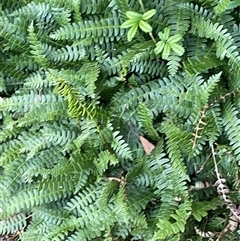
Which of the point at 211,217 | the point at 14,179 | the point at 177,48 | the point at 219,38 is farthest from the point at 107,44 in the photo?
the point at 211,217

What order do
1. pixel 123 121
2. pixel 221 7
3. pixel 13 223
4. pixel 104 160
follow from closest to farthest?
1. pixel 221 7
2. pixel 104 160
3. pixel 123 121
4. pixel 13 223

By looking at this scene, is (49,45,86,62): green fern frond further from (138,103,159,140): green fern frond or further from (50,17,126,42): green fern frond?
(138,103,159,140): green fern frond

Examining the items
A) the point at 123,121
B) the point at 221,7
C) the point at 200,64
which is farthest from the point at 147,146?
the point at 221,7

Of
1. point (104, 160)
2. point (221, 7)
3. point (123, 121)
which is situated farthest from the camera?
point (123, 121)

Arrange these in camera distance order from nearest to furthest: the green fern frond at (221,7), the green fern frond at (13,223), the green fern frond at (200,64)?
the green fern frond at (221,7), the green fern frond at (200,64), the green fern frond at (13,223)

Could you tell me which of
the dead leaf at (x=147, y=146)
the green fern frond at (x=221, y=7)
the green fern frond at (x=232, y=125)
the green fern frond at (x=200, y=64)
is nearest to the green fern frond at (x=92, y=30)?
the green fern frond at (x=200, y=64)

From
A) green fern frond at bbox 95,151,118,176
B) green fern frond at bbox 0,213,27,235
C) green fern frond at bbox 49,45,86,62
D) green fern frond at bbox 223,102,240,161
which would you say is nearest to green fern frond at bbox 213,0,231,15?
green fern frond at bbox 223,102,240,161

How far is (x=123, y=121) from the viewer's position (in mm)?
3432

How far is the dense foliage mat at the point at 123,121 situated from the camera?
319cm

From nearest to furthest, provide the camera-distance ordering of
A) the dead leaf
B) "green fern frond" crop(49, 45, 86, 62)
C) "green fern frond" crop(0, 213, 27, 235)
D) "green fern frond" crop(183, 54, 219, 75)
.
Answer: "green fern frond" crop(183, 54, 219, 75) < the dead leaf < "green fern frond" crop(49, 45, 86, 62) < "green fern frond" crop(0, 213, 27, 235)

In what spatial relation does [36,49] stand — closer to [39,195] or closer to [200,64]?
[39,195]

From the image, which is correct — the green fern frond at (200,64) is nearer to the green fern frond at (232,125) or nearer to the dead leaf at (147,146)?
the green fern frond at (232,125)

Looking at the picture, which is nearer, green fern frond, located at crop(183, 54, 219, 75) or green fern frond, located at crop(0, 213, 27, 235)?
green fern frond, located at crop(183, 54, 219, 75)

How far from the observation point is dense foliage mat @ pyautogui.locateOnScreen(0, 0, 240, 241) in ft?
10.5
